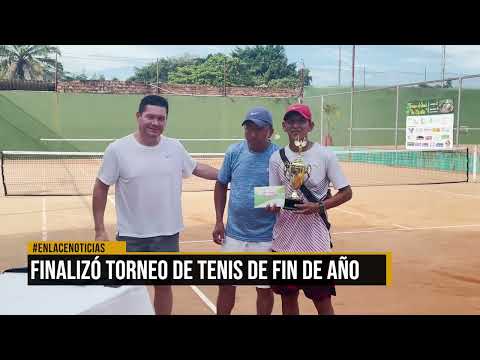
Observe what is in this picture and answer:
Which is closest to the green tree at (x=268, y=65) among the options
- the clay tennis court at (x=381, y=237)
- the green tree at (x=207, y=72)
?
the green tree at (x=207, y=72)

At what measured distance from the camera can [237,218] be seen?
3.12 meters

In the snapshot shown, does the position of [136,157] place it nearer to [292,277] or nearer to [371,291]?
[292,277]

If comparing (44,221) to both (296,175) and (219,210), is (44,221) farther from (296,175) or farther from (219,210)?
(296,175)

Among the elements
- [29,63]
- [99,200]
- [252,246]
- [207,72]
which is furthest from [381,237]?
[29,63]

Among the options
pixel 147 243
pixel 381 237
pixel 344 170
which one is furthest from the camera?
pixel 344 170

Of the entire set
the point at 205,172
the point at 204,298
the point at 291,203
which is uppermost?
the point at 205,172

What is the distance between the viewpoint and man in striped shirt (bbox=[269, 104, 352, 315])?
2.73m

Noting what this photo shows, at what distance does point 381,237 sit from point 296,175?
4457 mm

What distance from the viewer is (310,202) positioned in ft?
8.92

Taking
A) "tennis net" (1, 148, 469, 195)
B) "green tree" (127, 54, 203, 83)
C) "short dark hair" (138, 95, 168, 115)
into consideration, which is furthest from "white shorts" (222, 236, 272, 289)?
"green tree" (127, 54, 203, 83)

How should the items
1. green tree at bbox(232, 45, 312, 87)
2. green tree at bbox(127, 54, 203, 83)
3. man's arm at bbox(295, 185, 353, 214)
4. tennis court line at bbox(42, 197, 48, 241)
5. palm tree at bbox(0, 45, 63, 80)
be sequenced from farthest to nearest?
green tree at bbox(232, 45, 312, 87) < green tree at bbox(127, 54, 203, 83) < palm tree at bbox(0, 45, 63, 80) < tennis court line at bbox(42, 197, 48, 241) < man's arm at bbox(295, 185, 353, 214)

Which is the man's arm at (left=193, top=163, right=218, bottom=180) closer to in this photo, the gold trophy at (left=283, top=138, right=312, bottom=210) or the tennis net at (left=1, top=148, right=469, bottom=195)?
the gold trophy at (left=283, top=138, right=312, bottom=210)

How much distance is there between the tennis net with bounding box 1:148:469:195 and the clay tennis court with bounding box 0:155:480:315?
145 centimetres

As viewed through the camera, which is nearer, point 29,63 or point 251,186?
point 251,186
